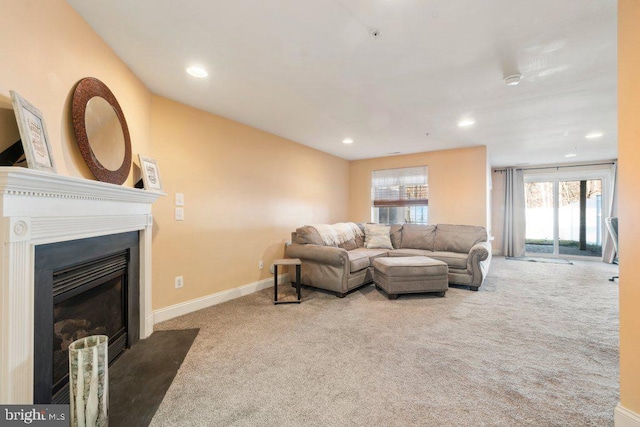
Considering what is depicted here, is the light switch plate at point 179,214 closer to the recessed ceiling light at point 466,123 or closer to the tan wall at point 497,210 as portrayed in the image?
the recessed ceiling light at point 466,123

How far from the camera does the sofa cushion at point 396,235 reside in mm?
5132

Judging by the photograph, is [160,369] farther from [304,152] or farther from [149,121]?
[304,152]

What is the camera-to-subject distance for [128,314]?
2244 millimetres

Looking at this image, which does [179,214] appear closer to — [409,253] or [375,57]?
[375,57]

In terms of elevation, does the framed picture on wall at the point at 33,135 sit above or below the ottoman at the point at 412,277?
above

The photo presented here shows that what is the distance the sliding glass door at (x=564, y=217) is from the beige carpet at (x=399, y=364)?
13.6ft

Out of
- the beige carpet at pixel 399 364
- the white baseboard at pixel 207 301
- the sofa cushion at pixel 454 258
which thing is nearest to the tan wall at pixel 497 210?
the sofa cushion at pixel 454 258

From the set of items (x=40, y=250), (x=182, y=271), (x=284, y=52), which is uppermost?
(x=284, y=52)

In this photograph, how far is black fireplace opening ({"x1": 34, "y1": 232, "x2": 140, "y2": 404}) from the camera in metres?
1.28

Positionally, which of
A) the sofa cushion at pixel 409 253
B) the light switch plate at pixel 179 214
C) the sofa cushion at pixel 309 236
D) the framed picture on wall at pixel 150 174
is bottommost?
the sofa cushion at pixel 409 253

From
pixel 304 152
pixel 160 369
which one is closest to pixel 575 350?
pixel 160 369

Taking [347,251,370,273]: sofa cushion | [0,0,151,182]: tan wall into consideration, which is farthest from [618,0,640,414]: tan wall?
[0,0,151,182]: tan wall

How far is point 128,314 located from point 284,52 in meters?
2.49

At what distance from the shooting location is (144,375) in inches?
72.8
